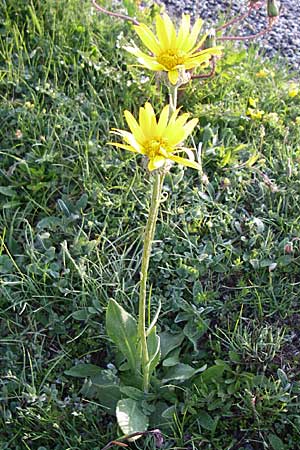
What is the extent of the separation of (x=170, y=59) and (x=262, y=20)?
5.75 feet

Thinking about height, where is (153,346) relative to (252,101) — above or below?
below

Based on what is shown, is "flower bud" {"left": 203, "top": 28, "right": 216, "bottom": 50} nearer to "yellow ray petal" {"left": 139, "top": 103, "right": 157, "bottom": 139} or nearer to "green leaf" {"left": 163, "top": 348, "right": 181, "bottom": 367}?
"yellow ray petal" {"left": 139, "top": 103, "right": 157, "bottom": 139}

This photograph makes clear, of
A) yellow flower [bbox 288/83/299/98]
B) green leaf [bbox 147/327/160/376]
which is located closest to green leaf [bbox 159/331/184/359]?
green leaf [bbox 147/327/160/376]

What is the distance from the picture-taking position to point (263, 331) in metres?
1.84

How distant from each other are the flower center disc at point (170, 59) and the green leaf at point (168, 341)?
777 mm

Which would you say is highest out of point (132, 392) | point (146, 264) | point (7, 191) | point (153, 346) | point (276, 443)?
point (146, 264)

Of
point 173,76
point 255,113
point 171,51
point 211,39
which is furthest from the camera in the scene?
point 255,113

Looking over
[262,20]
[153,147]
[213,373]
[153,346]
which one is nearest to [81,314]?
[153,346]

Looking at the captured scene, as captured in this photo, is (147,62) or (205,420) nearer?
(147,62)

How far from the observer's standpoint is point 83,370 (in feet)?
6.00

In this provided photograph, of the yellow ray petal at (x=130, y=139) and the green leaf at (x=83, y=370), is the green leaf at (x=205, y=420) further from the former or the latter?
the yellow ray petal at (x=130, y=139)

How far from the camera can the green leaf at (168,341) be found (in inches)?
72.5

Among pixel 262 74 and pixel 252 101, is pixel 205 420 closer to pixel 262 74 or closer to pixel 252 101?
pixel 252 101

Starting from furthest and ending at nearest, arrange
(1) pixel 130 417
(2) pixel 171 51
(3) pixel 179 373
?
(3) pixel 179 373, (1) pixel 130 417, (2) pixel 171 51
